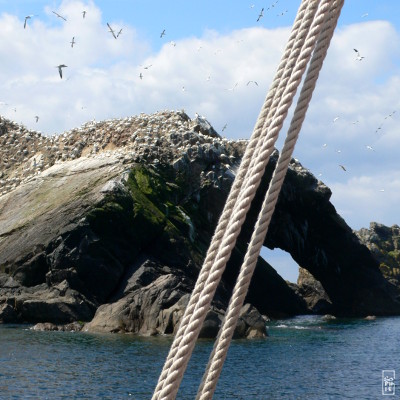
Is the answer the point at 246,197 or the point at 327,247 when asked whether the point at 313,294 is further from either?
the point at 246,197

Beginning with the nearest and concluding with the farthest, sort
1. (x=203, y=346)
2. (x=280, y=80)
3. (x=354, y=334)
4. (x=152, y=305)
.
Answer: (x=280, y=80) → (x=203, y=346) → (x=152, y=305) → (x=354, y=334)

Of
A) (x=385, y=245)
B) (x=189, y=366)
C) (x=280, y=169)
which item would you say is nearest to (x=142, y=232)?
(x=189, y=366)

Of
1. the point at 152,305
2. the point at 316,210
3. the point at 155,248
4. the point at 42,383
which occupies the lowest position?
the point at 42,383

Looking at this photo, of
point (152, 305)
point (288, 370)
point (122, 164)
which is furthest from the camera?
point (122, 164)

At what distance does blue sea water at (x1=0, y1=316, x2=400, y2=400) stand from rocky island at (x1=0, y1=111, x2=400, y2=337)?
3536mm

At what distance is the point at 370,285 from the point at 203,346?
141 ft

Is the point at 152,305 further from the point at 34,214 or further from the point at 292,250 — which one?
the point at 292,250

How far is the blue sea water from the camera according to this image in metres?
27.6

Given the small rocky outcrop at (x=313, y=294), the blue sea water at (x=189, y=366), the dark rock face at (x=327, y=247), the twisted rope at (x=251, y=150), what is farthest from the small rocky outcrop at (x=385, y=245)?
the twisted rope at (x=251, y=150)

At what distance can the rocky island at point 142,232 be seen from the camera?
4781cm

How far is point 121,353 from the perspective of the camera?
Answer: 3566 cm

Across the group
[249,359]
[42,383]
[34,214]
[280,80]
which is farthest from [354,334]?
[280,80]
